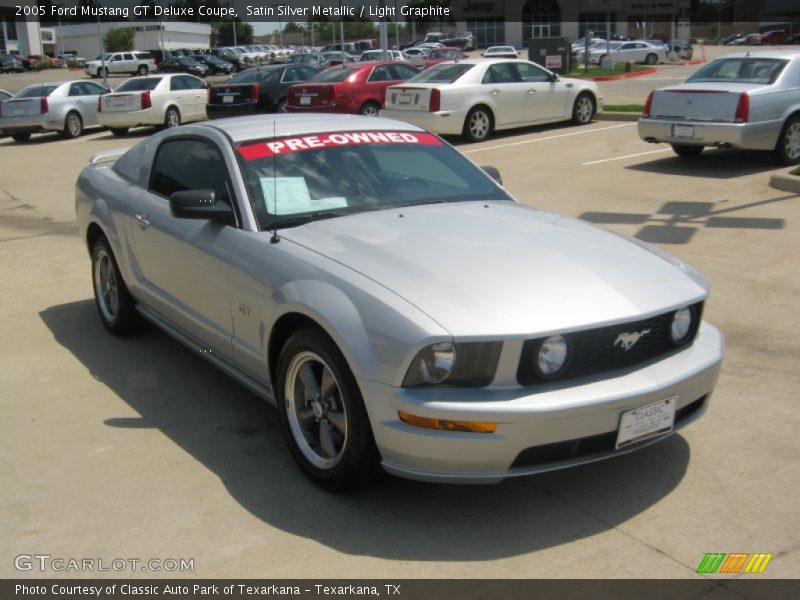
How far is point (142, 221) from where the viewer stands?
18.8 ft

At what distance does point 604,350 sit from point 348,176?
1.91 metres

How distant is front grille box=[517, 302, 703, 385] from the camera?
3.62 metres

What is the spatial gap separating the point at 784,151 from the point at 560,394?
970cm

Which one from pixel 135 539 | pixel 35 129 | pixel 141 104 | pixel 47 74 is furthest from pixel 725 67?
pixel 47 74

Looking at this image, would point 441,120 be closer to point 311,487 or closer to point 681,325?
point 681,325

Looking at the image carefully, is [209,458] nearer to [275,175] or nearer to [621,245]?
[275,175]

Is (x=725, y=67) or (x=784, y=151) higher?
(x=725, y=67)

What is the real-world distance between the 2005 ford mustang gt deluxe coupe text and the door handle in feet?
0.05

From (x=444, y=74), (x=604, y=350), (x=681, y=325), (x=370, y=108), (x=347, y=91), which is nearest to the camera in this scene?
(x=604, y=350)

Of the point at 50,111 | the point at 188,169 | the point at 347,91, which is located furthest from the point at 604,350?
the point at 50,111

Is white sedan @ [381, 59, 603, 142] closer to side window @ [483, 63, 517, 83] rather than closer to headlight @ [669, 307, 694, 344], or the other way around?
side window @ [483, 63, 517, 83]

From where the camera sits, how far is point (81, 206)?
6.80m

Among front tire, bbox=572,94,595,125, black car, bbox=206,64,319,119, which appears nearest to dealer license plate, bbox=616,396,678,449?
front tire, bbox=572,94,595,125

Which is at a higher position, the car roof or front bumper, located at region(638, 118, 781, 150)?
the car roof
